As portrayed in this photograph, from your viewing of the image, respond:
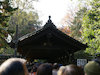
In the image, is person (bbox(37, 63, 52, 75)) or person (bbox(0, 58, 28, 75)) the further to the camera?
person (bbox(37, 63, 52, 75))

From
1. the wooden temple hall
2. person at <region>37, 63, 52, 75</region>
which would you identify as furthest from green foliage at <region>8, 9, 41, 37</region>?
person at <region>37, 63, 52, 75</region>

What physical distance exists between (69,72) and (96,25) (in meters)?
10.3

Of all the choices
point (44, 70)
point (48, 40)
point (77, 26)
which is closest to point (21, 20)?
point (77, 26)

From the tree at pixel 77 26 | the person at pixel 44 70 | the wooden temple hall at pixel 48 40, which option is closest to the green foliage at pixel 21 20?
the tree at pixel 77 26

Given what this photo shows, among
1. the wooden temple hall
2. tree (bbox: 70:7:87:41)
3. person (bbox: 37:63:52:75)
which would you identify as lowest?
person (bbox: 37:63:52:75)

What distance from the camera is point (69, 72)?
2352 mm

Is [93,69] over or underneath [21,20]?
underneath

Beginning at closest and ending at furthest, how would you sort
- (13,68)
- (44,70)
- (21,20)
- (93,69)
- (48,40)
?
(13,68) → (93,69) → (44,70) → (48,40) → (21,20)

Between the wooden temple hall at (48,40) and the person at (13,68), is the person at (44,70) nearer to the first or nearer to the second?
the person at (13,68)

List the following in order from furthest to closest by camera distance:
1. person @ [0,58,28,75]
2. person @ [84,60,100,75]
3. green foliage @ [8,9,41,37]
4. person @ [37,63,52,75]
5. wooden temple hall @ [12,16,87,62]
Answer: green foliage @ [8,9,41,37]
wooden temple hall @ [12,16,87,62]
person @ [37,63,52,75]
person @ [84,60,100,75]
person @ [0,58,28,75]

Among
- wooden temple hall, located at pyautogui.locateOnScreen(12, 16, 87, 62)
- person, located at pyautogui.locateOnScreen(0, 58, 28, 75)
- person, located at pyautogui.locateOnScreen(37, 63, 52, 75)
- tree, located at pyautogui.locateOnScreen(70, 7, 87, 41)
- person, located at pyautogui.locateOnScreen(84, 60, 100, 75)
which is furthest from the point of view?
tree, located at pyautogui.locateOnScreen(70, 7, 87, 41)

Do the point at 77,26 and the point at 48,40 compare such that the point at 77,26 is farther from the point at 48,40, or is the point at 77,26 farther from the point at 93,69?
the point at 93,69

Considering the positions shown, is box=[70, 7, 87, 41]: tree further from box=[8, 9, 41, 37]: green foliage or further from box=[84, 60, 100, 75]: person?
box=[84, 60, 100, 75]: person

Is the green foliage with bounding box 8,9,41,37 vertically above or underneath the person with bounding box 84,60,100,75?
above
